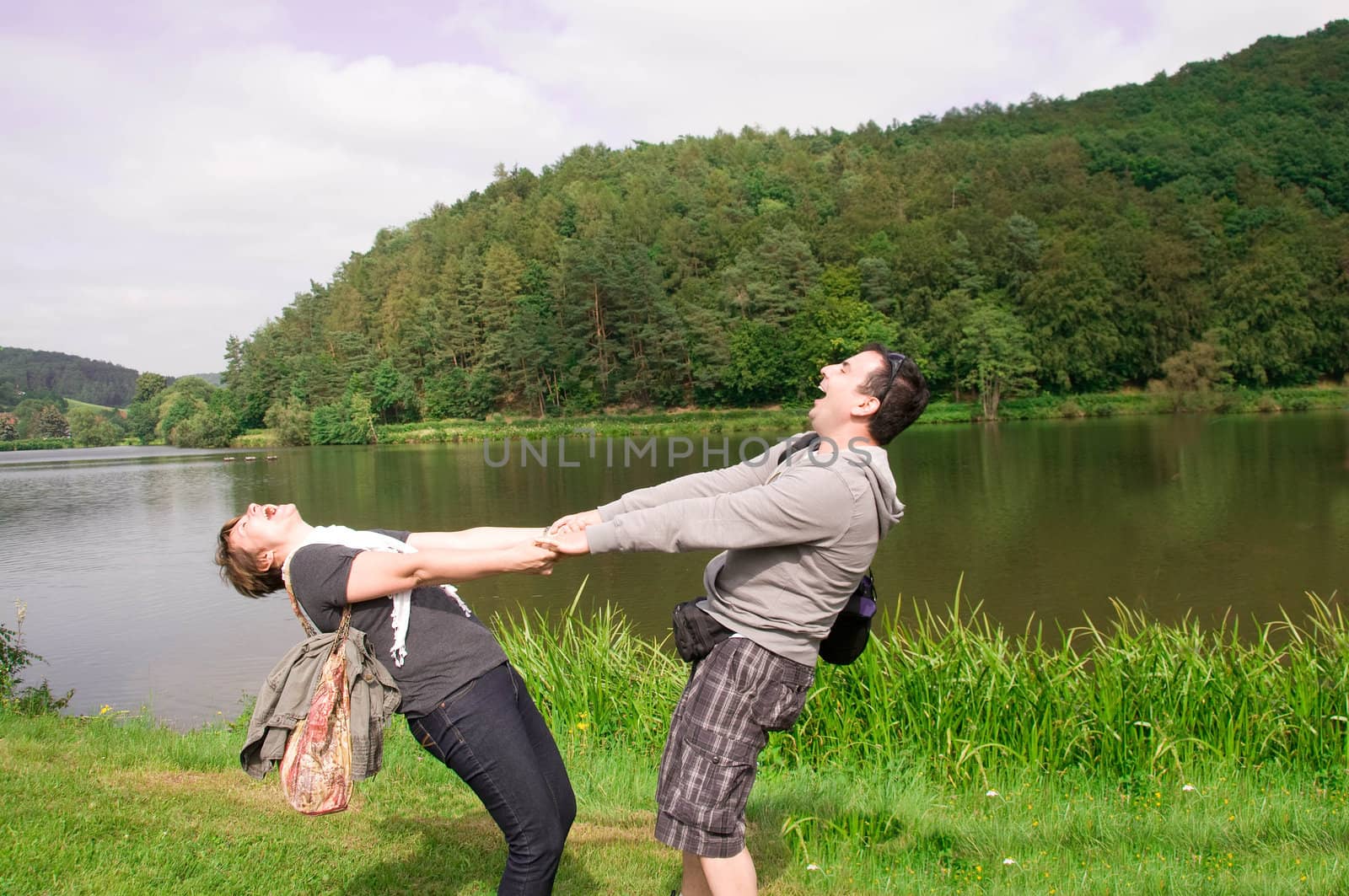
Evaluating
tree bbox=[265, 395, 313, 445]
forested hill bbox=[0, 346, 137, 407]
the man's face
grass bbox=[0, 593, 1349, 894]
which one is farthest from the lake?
forested hill bbox=[0, 346, 137, 407]

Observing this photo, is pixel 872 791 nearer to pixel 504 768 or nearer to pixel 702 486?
pixel 702 486

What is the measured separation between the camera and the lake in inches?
428

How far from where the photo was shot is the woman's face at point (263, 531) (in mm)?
2369

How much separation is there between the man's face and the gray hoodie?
0.25 ft

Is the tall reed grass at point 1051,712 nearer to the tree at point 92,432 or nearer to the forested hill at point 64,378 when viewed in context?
the tree at point 92,432

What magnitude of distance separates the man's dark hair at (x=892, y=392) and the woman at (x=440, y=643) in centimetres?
92

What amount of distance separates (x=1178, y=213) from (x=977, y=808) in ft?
237

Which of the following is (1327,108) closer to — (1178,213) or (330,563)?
(1178,213)

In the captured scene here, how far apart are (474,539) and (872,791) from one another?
8.30ft

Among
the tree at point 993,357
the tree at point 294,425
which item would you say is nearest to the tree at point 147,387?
the tree at point 294,425

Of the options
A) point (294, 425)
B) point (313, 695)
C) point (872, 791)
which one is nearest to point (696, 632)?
point (313, 695)

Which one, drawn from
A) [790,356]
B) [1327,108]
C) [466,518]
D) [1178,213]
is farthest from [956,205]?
[466,518]

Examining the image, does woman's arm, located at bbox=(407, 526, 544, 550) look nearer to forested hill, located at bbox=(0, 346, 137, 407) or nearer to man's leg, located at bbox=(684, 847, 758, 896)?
man's leg, located at bbox=(684, 847, 758, 896)

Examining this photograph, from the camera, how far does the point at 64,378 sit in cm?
15575
